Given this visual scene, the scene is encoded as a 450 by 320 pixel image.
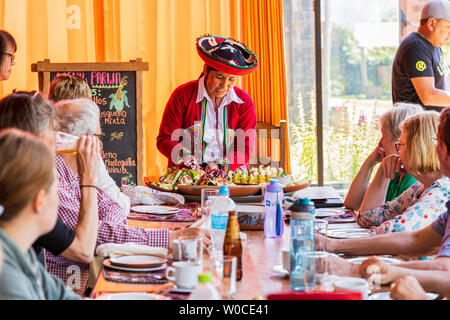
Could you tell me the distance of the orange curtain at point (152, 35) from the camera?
4875mm

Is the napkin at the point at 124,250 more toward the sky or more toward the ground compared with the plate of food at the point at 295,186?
more toward the ground

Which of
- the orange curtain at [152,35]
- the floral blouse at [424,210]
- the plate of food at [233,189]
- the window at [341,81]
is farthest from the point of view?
the window at [341,81]

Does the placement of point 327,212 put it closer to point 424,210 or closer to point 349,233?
point 349,233

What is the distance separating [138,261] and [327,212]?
1.22 m

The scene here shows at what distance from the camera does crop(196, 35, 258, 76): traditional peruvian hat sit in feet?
12.1

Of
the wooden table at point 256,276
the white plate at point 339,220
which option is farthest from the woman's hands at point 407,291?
the white plate at point 339,220

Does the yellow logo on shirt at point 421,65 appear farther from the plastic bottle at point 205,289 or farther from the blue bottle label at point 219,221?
the plastic bottle at point 205,289

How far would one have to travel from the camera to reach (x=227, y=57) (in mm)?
3689

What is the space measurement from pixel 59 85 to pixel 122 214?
2.73ft

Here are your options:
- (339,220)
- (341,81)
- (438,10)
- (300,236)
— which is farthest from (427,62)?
(300,236)

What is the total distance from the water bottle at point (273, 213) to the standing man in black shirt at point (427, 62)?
1.78m

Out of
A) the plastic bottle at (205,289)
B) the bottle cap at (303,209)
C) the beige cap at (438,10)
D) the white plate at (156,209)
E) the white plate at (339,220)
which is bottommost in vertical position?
the white plate at (339,220)

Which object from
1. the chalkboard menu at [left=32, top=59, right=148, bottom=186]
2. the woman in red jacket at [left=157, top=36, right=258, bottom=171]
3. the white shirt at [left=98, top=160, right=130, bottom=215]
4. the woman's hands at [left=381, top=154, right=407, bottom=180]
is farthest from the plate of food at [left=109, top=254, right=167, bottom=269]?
the chalkboard menu at [left=32, top=59, right=148, bottom=186]

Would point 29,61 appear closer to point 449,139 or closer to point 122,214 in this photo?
point 122,214
